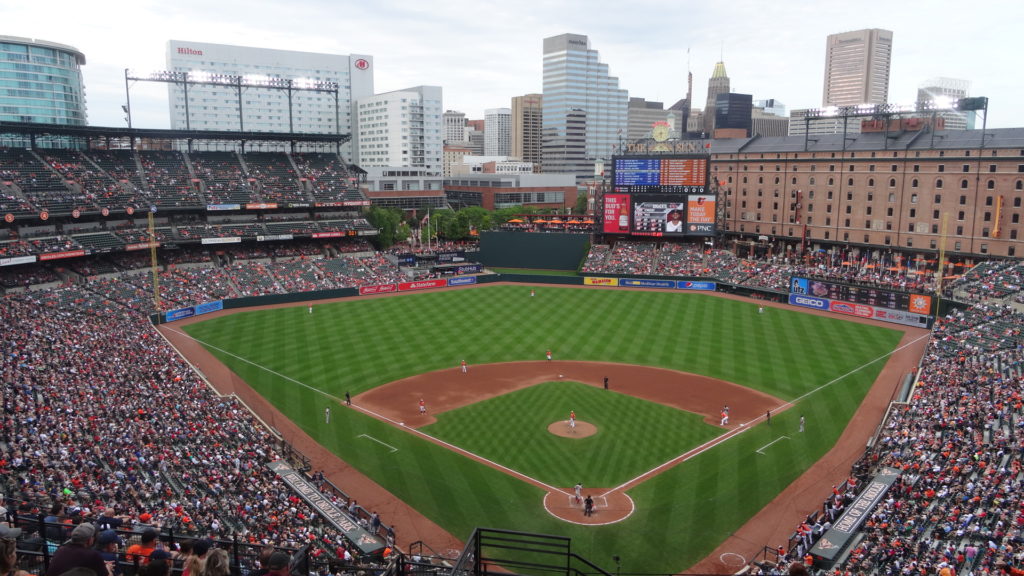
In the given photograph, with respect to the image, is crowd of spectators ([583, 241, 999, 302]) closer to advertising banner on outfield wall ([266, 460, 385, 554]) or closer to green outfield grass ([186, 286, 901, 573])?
green outfield grass ([186, 286, 901, 573])

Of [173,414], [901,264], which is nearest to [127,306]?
[173,414]

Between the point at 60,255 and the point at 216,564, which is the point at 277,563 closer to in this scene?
the point at 216,564

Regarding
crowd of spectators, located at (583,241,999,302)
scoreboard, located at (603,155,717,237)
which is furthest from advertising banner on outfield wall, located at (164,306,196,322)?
scoreboard, located at (603,155,717,237)

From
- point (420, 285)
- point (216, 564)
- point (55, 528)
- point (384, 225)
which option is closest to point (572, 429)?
point (55, 528)

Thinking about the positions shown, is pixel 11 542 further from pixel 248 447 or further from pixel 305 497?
pixel 248 447

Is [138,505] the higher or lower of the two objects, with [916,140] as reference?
lower

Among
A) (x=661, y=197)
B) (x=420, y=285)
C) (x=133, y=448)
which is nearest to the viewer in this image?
(x=133, y=448)

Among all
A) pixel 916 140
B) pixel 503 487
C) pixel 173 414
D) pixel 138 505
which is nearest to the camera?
pixel 138 505
